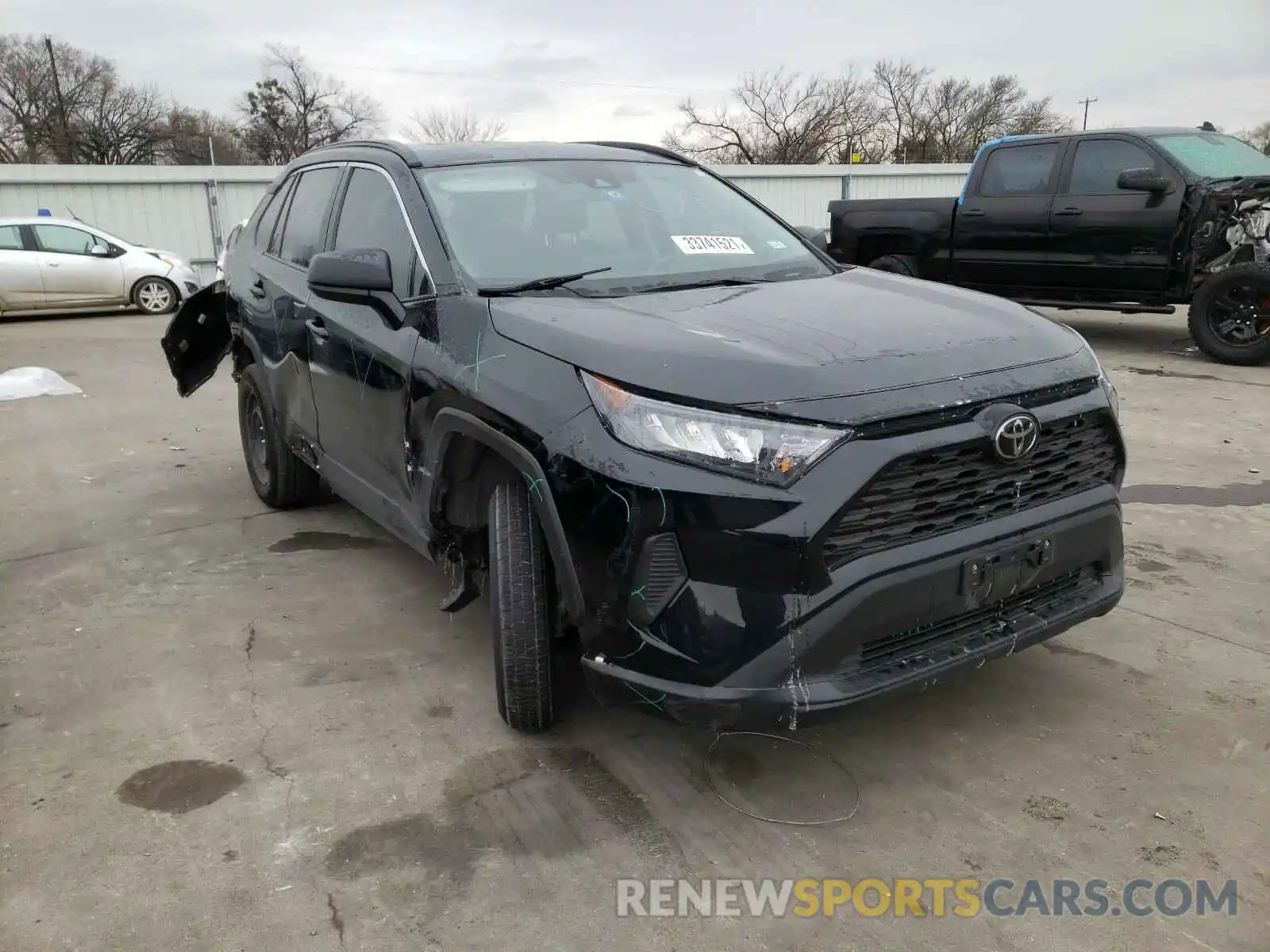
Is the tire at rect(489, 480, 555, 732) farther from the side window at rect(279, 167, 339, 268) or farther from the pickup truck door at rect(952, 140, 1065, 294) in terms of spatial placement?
the pickup truck door at rect(952, 140, 1065, 294)

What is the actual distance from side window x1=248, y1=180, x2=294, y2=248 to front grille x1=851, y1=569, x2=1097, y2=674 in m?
3.70

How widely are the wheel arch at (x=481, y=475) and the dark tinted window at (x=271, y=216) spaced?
2326 mm

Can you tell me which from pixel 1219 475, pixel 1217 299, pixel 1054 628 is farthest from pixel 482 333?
pixel 1217 299

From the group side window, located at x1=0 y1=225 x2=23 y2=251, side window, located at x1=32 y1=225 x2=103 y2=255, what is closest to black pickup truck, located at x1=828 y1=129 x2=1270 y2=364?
side window, located at x1=32 y1=225 x2=103 y2=255

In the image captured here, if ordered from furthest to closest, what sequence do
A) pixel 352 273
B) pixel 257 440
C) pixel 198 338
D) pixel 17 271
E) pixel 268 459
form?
pixel 17 271
pixel 198 338
pixel 257 440
pixel 268 459
pixel 352 273

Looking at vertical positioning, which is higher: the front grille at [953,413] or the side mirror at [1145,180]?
the side mirror at [1145,180]

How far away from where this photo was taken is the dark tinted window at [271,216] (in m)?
4.76

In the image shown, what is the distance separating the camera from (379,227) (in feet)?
11.7

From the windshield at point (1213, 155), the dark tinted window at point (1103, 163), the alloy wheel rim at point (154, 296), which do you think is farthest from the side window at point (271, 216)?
A: the alloy wheel rim at point (154, 296)

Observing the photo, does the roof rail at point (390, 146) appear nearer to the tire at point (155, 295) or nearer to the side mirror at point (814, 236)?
the side mirror at point (814, 236)

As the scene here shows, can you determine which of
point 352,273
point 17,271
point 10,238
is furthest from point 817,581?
point 10,238

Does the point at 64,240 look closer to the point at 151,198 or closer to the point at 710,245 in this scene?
the point at 151,198

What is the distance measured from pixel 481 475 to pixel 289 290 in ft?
6.12

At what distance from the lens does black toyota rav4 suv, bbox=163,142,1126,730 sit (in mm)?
2270
